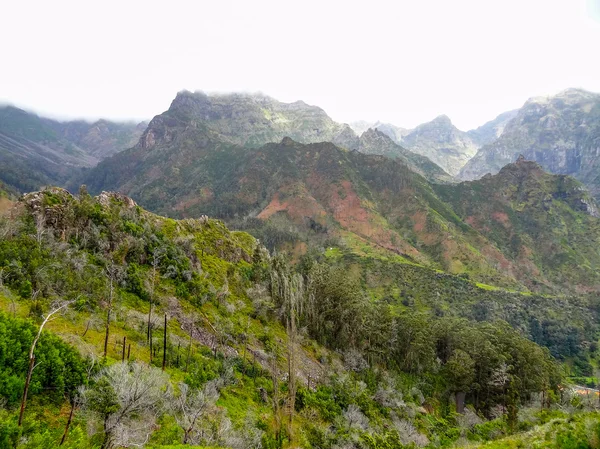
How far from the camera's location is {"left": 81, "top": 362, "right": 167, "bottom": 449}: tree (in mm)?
18766

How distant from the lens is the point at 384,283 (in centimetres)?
15600

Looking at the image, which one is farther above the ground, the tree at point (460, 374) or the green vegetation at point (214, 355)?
the green vegetation at point (214, 355)

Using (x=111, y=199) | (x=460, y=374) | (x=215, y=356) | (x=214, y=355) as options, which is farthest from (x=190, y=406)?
(x=460, y=374)

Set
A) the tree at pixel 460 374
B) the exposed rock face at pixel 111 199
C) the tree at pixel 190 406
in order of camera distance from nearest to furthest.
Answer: the tree at pixel 190 406
the exposed rock face at pixel 111 199
the tree at pixel 460 374

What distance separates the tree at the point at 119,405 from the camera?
18.8 meters

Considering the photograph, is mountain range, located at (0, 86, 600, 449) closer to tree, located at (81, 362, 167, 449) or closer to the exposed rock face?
tree, located at (81, 362, 167, 449)

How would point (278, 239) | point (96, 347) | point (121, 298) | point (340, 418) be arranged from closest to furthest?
point (96, 347)
point (340, 418)
point (121, 298)
point (278, 239)

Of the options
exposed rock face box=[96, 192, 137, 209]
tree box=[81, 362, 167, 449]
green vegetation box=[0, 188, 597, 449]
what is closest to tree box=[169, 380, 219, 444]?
green vegetation box=[0, 188, 597, 449]

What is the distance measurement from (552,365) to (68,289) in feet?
281

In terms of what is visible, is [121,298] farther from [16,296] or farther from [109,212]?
[109,212]

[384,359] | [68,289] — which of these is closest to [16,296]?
[68,289]

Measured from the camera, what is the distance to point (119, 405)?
19.4 m

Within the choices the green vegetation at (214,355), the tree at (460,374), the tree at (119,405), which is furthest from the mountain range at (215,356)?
the tree at (460,374)

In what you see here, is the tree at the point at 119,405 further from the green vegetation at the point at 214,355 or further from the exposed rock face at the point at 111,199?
the exposed rock face at the point at 111,199
